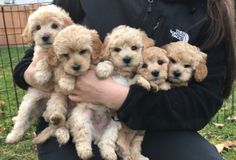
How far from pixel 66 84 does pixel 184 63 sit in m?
0.70

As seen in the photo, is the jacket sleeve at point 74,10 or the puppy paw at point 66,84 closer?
the puppy paw at point 66,84

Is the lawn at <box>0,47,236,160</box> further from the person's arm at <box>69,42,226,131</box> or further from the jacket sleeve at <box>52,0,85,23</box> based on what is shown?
the jacket sleeve at <box>52,0,85,23</box>

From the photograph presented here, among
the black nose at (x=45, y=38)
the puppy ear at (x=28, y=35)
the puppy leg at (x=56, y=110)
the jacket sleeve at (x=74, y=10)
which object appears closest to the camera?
the puppy leg at (x=56, y=110)

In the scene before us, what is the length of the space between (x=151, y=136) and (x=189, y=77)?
45 cm

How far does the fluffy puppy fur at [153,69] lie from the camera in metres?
2.93

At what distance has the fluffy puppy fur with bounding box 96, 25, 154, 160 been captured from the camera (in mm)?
2932

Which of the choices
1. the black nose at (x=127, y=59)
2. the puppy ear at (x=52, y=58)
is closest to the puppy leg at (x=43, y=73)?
A: the puppy ear at (x=52, y=58)

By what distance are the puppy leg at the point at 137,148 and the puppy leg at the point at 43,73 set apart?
64cm

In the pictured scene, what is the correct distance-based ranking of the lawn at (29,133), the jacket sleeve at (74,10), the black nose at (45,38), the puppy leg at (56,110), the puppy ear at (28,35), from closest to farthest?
the puppy leg at (56,110), the black nose at (45,38), the puppy ear at (28,35), the jacket sleeve at (74,10), the lawn at (29,133)

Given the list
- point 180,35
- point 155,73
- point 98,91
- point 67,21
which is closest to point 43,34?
point 67,21

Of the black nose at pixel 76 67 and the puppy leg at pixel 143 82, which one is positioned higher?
the black nose at pixel 76 67

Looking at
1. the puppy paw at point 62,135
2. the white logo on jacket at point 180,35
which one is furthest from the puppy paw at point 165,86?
the puppy paw at point 62,135

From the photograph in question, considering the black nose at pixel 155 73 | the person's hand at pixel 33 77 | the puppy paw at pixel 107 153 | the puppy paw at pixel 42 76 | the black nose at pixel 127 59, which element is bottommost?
the puppy paw at pixel 107 153

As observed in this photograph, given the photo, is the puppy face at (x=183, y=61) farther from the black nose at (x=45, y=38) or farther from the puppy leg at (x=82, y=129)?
the black nose at (x=45, y=38)
